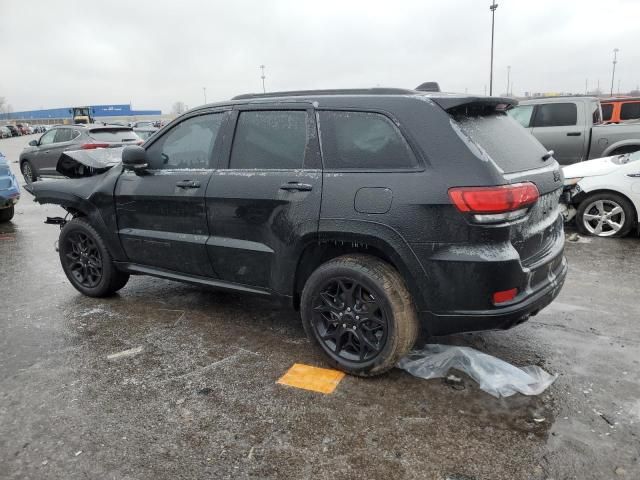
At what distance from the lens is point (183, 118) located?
13.4 ft

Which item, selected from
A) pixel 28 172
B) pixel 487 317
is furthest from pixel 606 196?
pixel 28 172

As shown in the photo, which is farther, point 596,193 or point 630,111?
point 630,111

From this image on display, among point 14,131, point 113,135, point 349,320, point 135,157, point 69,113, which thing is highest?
point 69,113

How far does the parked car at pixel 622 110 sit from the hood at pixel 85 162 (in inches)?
466

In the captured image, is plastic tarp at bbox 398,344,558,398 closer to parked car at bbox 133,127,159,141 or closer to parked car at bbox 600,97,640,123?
parked car at bbox 600,97,640,123

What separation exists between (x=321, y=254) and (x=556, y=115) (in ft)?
28.4

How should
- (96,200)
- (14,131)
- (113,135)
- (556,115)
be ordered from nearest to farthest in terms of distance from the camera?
(96,200) → (556,115) → (113,135) → (14,131)

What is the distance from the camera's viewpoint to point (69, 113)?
6781 cm

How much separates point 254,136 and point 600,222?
5.18 m

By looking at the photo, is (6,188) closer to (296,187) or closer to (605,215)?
(296,187)

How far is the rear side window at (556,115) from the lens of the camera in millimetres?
10000

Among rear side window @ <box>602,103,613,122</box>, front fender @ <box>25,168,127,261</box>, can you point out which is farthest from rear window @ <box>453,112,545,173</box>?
rear side window @ <box>602,103,613,122</box>

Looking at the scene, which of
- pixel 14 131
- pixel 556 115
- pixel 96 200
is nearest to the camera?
pixel 96 200

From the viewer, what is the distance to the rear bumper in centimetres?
281
